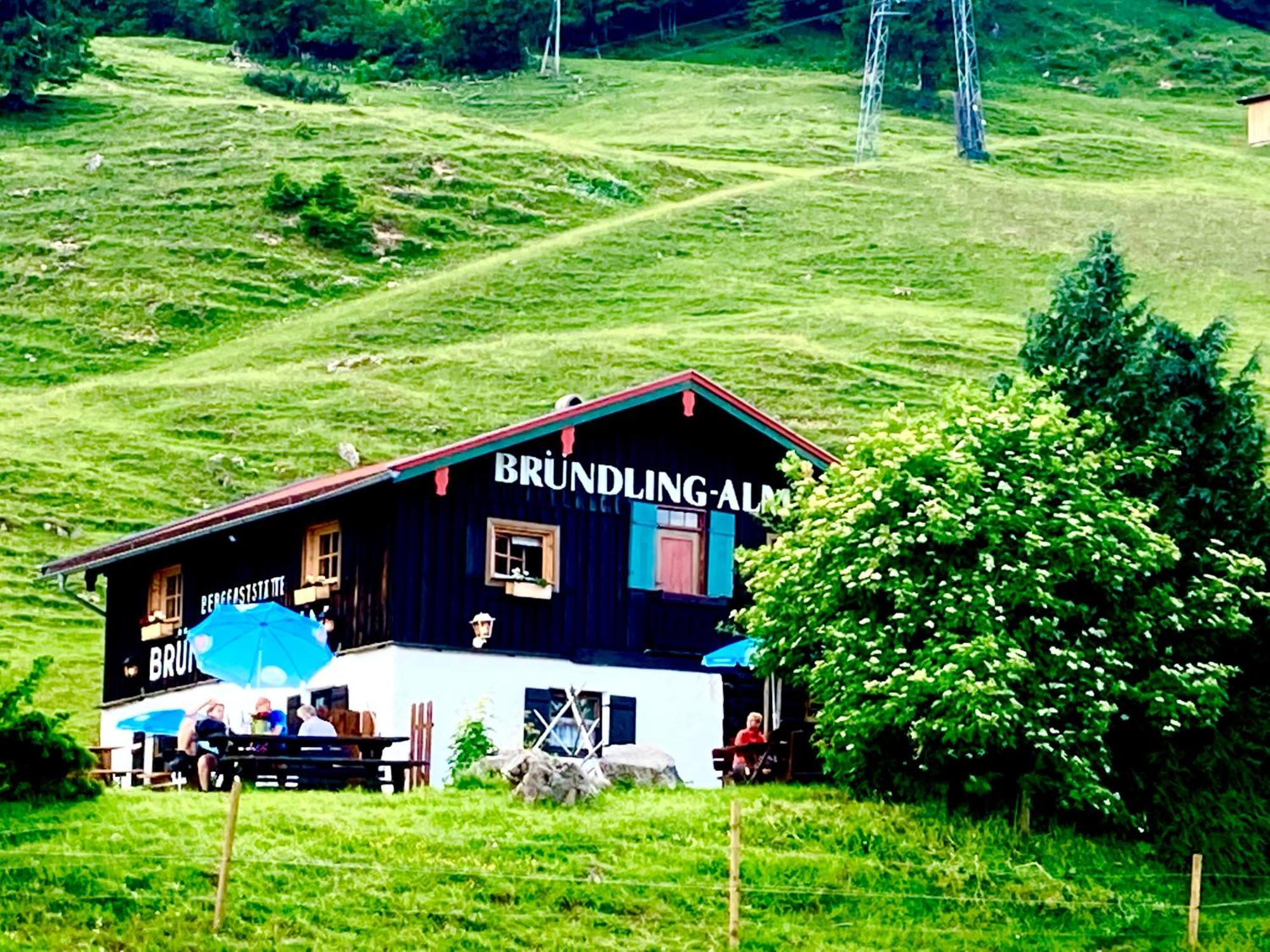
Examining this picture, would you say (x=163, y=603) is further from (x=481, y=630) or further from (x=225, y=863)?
(x=225, y=863)

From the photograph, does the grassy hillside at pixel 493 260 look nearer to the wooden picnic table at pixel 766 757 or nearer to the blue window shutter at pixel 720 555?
the blue window shutter at pixel 720 555

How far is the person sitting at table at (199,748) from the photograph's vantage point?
31.8 m

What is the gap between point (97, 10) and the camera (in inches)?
6117

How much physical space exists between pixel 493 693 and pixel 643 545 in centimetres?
386

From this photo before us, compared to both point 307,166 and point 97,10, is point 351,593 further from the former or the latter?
point 97,10

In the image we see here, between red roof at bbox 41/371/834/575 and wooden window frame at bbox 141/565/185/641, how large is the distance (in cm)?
80

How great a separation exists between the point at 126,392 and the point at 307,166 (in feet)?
106

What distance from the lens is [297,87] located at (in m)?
128

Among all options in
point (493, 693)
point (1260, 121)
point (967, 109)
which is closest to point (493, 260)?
point (1260, 121)

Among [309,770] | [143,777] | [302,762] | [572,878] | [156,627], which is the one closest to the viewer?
[572,878]

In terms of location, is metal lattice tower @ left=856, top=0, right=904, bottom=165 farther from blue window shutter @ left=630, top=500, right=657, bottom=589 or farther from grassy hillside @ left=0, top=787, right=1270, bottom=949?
grassy hillside @ left=0, top=787, right=1270, bottom=949

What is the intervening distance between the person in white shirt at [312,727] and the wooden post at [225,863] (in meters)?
8.38

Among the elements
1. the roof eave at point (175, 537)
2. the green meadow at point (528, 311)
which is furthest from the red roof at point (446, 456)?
the green meadow at point (528, 311)

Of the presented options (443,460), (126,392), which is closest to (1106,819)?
(443,460)
